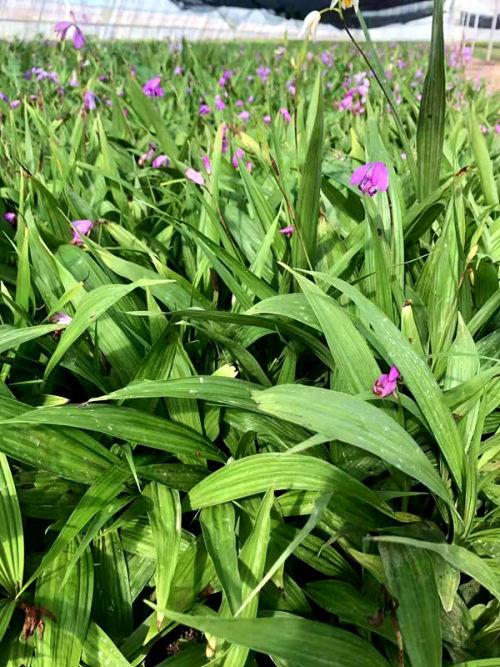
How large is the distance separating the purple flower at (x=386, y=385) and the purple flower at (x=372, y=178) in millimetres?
361

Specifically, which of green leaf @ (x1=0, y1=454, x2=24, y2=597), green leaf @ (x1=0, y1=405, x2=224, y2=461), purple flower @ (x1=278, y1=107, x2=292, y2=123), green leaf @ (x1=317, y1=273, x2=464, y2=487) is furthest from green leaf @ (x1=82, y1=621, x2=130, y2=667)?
purple flower @ (x1=278, y1=107, x2=292, y2=123)

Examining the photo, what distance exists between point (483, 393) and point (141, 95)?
1.39 meters

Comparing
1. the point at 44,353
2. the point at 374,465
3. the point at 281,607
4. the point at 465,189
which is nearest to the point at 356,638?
the point at 281,607

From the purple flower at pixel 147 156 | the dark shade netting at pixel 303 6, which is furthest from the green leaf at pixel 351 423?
the dark shade netting at pixel 303 6

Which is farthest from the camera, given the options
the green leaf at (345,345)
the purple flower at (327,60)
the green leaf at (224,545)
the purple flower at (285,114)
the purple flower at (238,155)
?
the purple flower at (327,60)

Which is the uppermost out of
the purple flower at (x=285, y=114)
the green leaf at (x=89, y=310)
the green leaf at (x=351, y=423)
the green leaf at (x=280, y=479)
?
the purple flower at (x=285, y=114)

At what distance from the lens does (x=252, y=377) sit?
90 centimetres

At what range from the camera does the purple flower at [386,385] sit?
2.22ft

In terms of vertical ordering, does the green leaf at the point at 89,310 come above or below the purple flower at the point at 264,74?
below

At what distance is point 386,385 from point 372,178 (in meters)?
0.40

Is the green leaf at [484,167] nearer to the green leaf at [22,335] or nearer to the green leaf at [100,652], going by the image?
the green leaf at [22,335]

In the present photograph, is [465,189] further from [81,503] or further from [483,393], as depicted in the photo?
[81,503]

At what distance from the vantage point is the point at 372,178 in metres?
0.92

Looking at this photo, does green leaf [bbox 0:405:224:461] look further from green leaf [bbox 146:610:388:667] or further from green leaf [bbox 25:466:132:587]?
green leaf [bbox 146:610:388:667]
